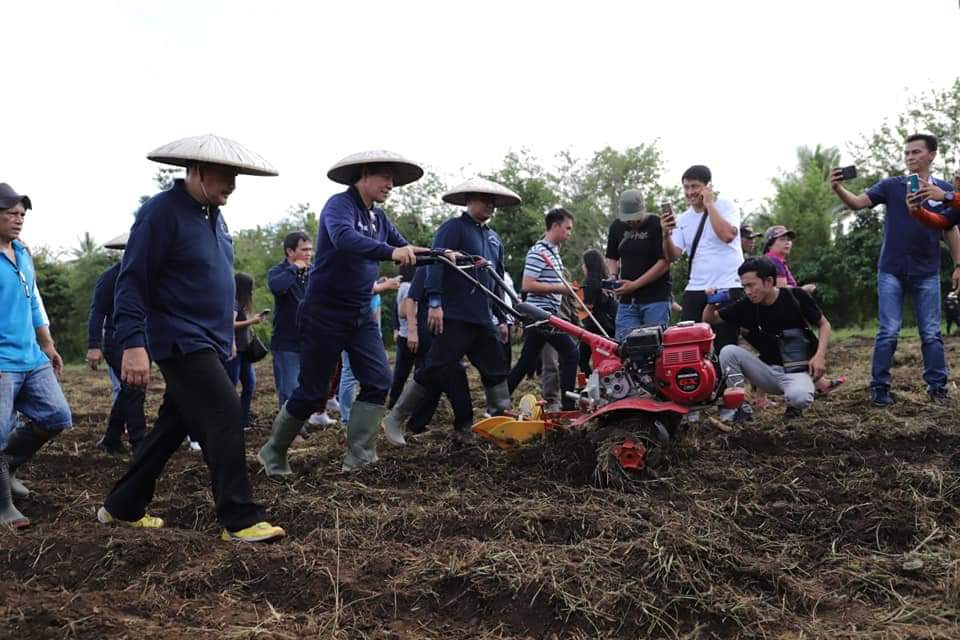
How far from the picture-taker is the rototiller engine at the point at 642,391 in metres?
4.65

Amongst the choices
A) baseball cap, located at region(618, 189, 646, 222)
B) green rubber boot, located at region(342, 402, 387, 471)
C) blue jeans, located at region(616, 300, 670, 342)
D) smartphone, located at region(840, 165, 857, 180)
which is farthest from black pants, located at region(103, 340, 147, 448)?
smartphone, located at region(840, 165, 857, 180)

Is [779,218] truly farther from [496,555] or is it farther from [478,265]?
[496,555]

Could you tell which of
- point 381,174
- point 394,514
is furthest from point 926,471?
point 381,174

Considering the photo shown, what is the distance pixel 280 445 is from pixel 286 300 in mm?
2114

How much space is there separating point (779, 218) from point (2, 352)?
29.3 metres

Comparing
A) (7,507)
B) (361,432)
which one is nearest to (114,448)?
(7,507)

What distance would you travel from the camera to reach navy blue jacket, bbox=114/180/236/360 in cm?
389

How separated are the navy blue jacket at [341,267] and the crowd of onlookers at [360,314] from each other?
0.04ft

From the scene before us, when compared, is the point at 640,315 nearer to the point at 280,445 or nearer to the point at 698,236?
the point at 698,236

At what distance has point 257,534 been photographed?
394 cm

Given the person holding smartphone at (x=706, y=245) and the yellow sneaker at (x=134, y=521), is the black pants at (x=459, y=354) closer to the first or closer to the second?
the person holding smartphone at (x=706, y=245)

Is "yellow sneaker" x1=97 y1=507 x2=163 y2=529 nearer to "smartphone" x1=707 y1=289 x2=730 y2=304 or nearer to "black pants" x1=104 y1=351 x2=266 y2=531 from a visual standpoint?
"black pants" x1=104 y1=351 x2=266 y2=531

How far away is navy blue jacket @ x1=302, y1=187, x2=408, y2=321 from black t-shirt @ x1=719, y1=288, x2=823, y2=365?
8.92 feet

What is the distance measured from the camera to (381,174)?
5391mm
